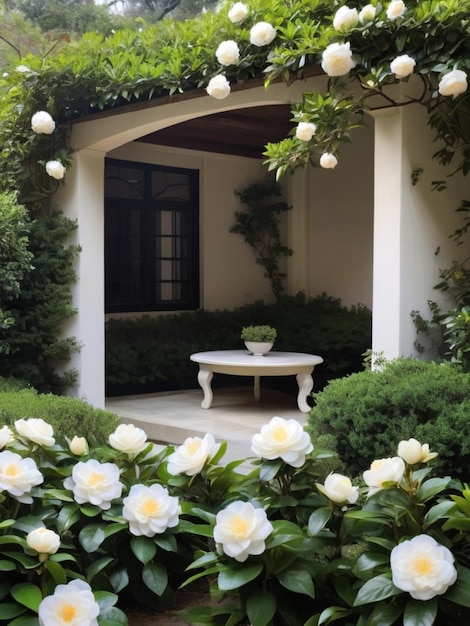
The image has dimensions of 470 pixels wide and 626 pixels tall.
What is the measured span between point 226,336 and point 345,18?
17.4 ft

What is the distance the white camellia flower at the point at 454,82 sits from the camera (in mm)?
4559

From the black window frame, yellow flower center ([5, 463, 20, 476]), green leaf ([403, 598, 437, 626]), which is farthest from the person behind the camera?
the black window frame

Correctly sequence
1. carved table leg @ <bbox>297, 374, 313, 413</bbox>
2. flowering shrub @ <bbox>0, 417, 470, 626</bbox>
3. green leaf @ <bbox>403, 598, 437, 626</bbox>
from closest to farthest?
green leaf @ <bbox>403, 598, 437, 626</bbox>, flowering shrub @ <bbox>0, 417, 470, 626</bbox>, carved table leg @ <bbox>297, 374, 313, 413</bbox>

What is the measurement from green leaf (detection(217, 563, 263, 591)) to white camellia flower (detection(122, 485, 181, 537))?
29 centimetres

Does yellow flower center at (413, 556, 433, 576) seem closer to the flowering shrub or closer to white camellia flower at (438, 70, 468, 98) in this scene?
the flowering shrub

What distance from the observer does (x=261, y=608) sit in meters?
2.11

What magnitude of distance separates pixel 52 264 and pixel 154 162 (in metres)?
2.83

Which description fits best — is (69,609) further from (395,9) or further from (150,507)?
(395,9)

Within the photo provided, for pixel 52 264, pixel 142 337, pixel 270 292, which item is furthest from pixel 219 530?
pixel 270 292

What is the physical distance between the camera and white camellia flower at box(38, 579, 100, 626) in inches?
77.9

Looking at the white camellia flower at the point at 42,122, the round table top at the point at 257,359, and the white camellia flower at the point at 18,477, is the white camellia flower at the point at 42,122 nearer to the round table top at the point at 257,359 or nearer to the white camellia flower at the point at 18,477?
the round table top at the point at 257,359

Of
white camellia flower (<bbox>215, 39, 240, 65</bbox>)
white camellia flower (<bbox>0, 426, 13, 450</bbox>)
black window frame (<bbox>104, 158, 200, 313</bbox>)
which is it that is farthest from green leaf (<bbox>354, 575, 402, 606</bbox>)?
black window frame (<bbox>104, 158, 200, 313</bbox>)

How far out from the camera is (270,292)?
10.7 meters

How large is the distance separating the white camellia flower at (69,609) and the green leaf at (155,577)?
0.32 metres
